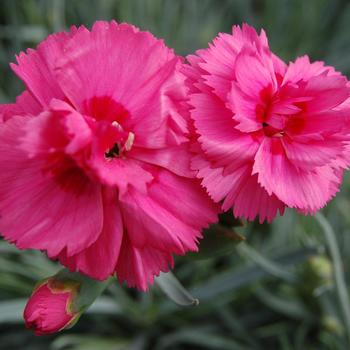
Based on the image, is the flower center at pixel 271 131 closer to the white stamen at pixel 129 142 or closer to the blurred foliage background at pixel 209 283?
the white stamen at pixel 129 142

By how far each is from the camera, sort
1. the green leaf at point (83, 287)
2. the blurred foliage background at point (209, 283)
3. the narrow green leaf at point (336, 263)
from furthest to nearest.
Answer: the blurred foliage background at point (209, 283) → the narrow green leaf at point (336, 263) → the green leaf at point (83, 287)

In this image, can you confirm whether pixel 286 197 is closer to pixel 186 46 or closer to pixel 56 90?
pixel 56 90

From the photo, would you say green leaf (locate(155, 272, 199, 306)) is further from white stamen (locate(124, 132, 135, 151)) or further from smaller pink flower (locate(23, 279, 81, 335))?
white stamen (locate(124, 132, 135, 151))

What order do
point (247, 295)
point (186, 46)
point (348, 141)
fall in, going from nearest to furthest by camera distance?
1. point (348, 141)
2. point (247, 295)
3. point (186, 46)

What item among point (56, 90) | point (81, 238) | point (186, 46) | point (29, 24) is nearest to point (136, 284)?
point (81, 238)

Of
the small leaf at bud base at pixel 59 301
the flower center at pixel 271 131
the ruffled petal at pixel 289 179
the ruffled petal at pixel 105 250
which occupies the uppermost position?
the flower center at pixel 271 131

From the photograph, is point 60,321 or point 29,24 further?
point 29,24

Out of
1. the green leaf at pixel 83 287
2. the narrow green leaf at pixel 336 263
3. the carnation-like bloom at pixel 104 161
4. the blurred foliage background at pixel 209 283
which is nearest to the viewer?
the carnation-like bloom at pixel 104 161

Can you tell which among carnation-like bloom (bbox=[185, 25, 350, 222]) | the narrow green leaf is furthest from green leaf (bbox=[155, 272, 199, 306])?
the narrow green leaf

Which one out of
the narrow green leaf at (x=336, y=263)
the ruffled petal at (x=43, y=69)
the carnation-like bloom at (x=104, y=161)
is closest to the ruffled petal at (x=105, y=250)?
the carnation-like bloom at (x=104, y=161)
